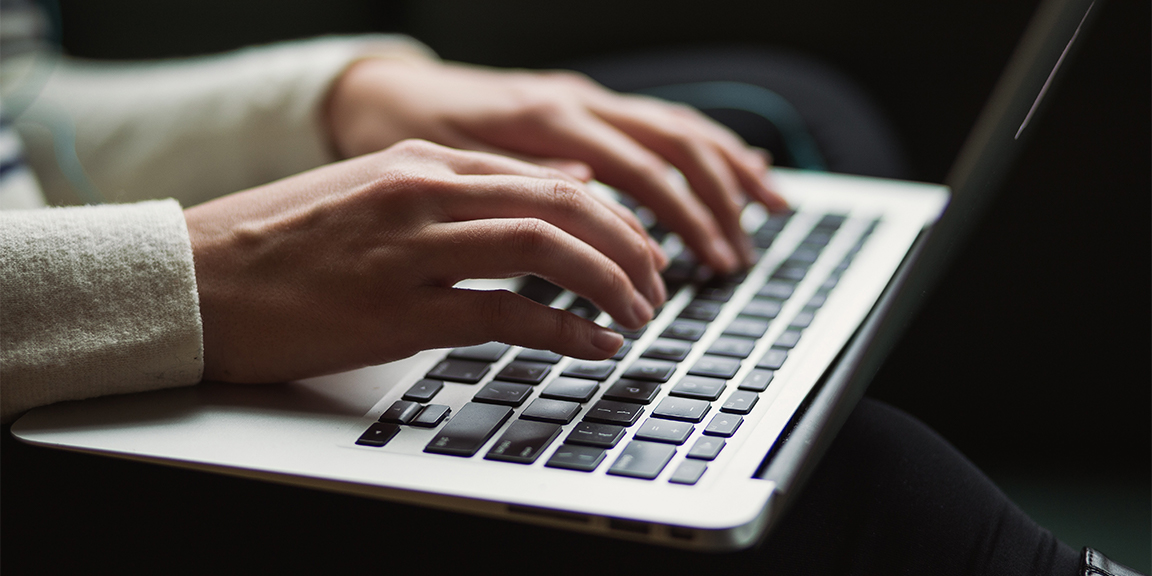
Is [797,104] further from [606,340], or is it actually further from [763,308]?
[606,340]

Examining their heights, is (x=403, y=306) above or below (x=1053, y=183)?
above

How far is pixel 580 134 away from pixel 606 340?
26cm

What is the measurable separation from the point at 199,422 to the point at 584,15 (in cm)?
102

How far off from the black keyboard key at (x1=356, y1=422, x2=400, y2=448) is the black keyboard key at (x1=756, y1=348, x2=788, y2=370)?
7.5 inches

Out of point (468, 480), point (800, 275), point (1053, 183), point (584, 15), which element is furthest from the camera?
point (584, 15)

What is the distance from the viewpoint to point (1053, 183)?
935mm

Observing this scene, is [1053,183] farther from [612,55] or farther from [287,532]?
[287,532]

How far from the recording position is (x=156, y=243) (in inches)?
16.5

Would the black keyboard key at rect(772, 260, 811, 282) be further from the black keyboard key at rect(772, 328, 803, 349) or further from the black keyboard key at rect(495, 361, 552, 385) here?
the black keyboard key at rect(495, 361, 552, 385)

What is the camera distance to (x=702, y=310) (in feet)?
1.73

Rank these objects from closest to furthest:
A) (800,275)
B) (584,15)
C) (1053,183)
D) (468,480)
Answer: (468,480), (800,275), (1053,183), (584,15)

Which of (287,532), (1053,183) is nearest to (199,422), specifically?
(287,532)

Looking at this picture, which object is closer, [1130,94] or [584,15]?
[1130,94]

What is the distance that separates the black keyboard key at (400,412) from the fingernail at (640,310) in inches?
4.9
